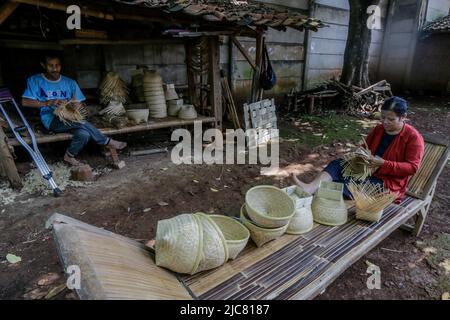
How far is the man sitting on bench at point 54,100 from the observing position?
441 centimetres

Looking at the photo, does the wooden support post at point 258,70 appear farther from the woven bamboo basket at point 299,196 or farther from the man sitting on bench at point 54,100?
the woven bamboo basket at point 299,196

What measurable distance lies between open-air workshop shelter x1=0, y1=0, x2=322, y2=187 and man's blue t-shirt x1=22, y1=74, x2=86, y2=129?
0.32 m

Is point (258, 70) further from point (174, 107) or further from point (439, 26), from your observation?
point (439, 26)

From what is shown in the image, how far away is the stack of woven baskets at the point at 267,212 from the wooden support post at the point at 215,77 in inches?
133

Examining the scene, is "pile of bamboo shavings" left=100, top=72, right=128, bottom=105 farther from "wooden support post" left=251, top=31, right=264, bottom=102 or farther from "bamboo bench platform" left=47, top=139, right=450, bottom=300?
"bamboo bench platform" left=47, top=139, right=450, bottom=300

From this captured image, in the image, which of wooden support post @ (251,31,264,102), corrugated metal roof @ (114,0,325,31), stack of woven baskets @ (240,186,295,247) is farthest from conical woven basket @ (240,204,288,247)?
wooden support post @ (251,31,264,102)

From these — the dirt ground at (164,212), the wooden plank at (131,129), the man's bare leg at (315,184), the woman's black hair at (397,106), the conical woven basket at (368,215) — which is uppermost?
the woman's black hair at (397,106)

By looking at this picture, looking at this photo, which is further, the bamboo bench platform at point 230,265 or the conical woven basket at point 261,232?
the conical woven basket at point 261,232

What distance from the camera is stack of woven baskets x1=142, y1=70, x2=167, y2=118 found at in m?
5.63

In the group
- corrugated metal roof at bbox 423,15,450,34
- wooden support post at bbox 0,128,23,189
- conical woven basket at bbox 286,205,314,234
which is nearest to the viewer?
conical woven basket at bbox 286,205,314,234

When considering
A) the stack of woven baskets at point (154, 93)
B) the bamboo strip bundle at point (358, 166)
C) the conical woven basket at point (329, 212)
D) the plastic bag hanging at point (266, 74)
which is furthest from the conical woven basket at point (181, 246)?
the plastic bag hanging at point (266, 74)
